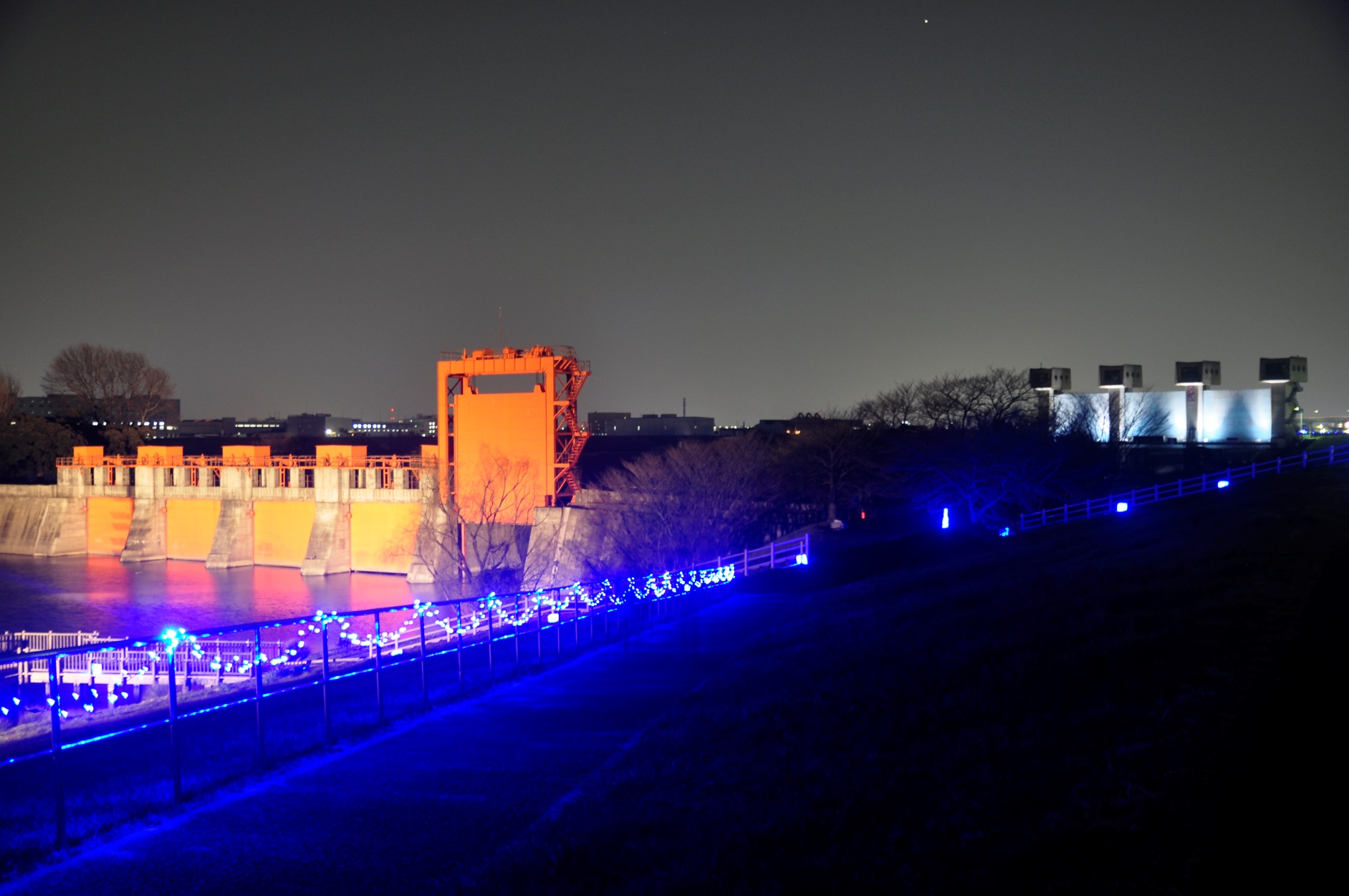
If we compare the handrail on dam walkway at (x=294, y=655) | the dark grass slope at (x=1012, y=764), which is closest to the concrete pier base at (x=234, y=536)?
the handrail on dam walkway at (x=294, y=655)

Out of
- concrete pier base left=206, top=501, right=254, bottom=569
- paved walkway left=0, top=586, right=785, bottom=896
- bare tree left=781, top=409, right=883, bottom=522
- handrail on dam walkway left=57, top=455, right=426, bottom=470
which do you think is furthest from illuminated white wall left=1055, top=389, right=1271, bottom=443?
paved walkway left=0, top=586, right=785, bottom=896

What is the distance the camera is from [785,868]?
216 inches

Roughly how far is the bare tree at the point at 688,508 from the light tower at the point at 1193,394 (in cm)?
3348

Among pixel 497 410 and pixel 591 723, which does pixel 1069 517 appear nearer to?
pixel 497 410

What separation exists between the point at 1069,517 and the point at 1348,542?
21205 millimetres

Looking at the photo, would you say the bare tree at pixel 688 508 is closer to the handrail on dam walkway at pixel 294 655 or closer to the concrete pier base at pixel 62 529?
the handrail on dam walkway at pixel 294 655

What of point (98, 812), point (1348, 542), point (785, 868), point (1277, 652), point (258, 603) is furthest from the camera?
point (258, 603)

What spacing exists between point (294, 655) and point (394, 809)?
8858mm

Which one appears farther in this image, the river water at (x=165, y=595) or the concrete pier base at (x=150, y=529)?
the concrete pier base at (x=150, y=529)

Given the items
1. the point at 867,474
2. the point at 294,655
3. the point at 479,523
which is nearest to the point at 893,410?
the point at 867,474

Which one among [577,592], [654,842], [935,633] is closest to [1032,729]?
[654,842]

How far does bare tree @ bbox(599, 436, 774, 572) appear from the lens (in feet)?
124

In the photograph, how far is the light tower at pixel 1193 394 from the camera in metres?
60.1

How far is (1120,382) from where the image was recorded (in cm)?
5981
